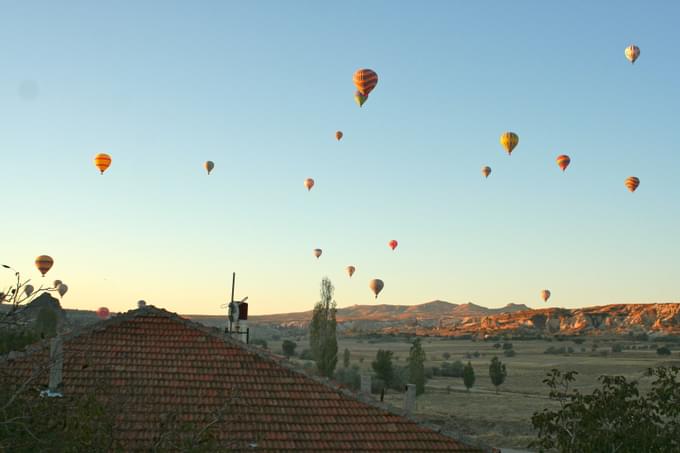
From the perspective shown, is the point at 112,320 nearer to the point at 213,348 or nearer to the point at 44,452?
the point at 213,348

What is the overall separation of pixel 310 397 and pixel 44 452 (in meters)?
10.9

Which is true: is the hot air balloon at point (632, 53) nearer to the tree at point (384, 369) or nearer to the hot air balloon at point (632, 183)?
the hot air balloon at point (632, 183)

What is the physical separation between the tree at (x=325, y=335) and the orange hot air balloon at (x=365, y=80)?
22092 millimetres

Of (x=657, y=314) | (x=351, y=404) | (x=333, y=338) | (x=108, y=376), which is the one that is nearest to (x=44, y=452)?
(x=108, y=376)

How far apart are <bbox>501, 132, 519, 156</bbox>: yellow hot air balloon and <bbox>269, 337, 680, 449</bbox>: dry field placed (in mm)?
18502

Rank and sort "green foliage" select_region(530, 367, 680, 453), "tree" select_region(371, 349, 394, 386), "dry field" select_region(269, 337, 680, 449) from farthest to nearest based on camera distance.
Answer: "tree" select_region(371, 349, 394, 386) → "dry field" select_region(269, 337, 680, 449) → "green foliage" select_region(530, 367, 680, 453)

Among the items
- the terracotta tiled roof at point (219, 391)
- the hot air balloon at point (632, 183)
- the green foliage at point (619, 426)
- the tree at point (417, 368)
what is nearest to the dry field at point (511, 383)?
the tree at point (417, 368)

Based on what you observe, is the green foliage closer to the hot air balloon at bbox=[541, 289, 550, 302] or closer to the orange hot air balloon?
the orange hot air balloon

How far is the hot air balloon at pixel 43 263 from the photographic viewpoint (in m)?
60.7

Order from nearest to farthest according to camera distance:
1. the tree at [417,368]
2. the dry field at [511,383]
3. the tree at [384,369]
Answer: the dry field at [511,383], the tree at [417,368], the tree at [384,369]

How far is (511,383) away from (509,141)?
93.0ft

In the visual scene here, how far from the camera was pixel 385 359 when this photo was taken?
64.5m

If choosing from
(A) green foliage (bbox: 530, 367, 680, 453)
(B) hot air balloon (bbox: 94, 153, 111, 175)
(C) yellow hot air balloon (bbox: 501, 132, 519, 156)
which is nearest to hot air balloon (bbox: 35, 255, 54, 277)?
(B) hot air balloon (bbox: 94, 153, 111, 175)

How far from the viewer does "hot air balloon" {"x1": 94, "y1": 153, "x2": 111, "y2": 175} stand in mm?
52344
